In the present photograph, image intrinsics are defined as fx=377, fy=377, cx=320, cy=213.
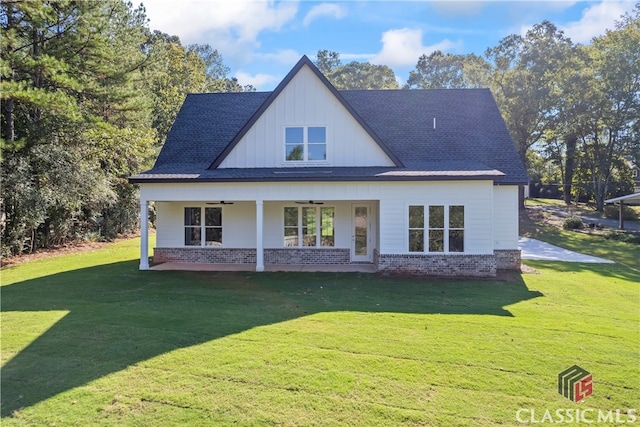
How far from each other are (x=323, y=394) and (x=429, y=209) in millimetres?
9085

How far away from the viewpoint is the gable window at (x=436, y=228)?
12.6m

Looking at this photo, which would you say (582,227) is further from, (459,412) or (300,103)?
(459,412)

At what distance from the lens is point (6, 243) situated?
52.7 feet

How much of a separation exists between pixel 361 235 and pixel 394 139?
4.30 metres

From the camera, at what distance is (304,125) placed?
1420cm

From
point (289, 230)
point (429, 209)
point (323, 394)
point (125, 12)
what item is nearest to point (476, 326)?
point (323, 394)

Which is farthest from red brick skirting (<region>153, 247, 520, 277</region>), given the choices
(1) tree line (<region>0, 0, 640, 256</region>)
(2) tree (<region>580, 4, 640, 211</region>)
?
(2) tree (<region>580, 4, 640, 211</region>)

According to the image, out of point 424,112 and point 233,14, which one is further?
point 424,112

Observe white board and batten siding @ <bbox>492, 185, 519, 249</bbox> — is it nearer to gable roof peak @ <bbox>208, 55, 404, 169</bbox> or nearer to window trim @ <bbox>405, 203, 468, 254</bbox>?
window trim @ <bbox>405, 203, 468, 254</bbox>

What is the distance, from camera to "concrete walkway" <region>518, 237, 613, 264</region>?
1677 centimetres

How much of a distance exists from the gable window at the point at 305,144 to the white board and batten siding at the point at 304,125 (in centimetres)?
16

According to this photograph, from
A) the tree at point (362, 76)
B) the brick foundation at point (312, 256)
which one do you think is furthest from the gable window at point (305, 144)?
the tree at point (362, 76)

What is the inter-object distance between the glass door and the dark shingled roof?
205 centimetres

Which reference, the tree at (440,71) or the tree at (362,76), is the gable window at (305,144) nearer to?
the tree at (440,71)
